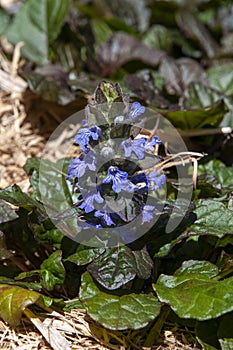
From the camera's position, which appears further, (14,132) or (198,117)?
(14,132)

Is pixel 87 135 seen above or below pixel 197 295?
above

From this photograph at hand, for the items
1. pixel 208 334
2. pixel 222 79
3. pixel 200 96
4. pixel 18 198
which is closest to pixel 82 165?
pixel 18 198

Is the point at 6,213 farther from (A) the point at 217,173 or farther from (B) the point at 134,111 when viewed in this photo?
(A) the point at 217,173

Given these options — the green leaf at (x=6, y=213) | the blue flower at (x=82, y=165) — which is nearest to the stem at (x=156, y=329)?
the blue flower at (x=82, y=165)

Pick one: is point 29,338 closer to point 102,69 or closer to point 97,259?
point 97,259

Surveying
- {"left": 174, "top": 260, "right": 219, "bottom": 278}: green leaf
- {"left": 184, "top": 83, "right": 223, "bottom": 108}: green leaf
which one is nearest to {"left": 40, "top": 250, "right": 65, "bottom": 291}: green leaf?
{"left": 174, "top": 260, "right": 219, "bottom": 278}: green leaf

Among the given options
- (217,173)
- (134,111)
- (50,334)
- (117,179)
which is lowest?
(217,173)

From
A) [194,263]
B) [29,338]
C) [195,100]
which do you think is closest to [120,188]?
[194,263]
